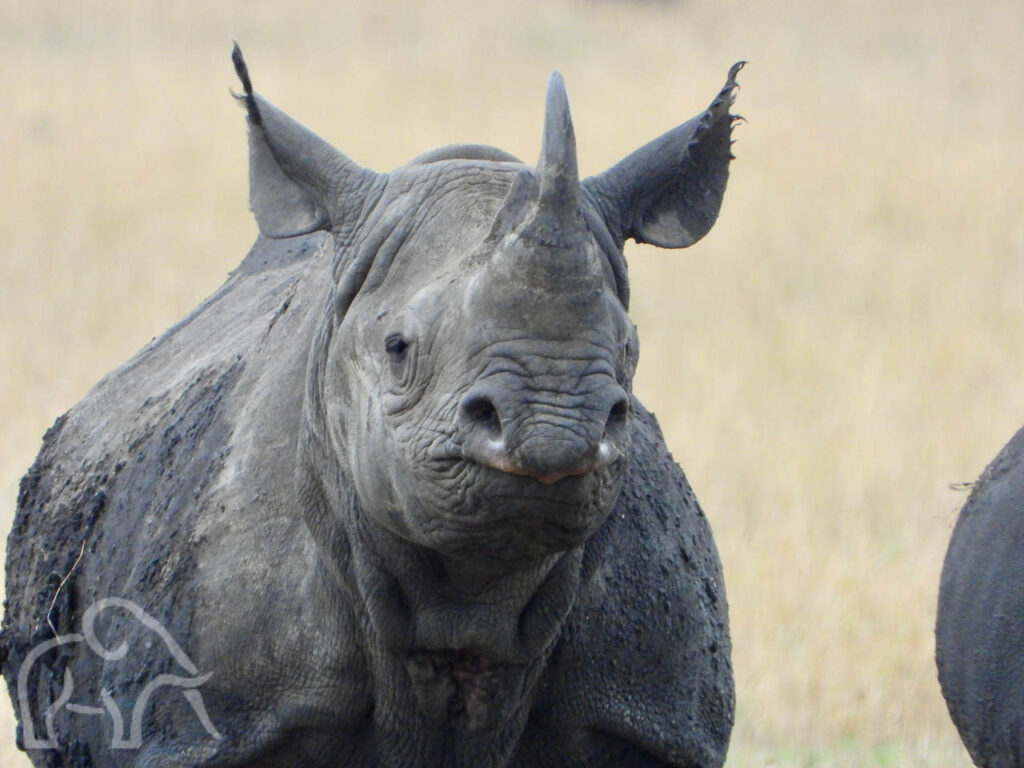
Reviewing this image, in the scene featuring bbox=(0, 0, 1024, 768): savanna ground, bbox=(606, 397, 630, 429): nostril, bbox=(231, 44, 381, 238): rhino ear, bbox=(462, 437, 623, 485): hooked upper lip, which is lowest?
bbox=(462, 437, 623, 485): hooked upper lip

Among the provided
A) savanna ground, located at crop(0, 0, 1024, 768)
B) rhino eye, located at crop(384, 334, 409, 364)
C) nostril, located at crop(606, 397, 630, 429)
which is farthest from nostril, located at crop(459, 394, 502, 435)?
savanna ground, located at crop(0, 0, 1024, 768)

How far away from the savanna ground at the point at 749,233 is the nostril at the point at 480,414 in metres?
4.51

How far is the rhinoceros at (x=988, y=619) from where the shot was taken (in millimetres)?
5688

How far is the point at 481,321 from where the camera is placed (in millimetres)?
3857

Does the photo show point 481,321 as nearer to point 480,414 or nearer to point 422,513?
point 480,414

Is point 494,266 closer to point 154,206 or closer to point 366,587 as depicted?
point 366,587

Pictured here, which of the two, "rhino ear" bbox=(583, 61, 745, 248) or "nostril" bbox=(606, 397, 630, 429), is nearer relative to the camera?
"nostril" bbox=(606, 397, 630, 429)

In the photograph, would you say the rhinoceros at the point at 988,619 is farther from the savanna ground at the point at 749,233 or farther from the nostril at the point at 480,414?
the nostril at the point at 480,414

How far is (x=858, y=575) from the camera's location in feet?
34.3

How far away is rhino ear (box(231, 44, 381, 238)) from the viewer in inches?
188

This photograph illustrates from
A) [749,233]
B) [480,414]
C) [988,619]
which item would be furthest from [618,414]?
[749,233]

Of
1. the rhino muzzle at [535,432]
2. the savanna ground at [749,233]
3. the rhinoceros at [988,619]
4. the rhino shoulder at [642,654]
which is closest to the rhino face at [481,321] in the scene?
the rhino muzzle at [535,432]

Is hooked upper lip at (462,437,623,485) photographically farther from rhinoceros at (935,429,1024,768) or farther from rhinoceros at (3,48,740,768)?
rhinoceros at (935,429,1024,768)

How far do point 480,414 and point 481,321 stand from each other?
200 millimetres
